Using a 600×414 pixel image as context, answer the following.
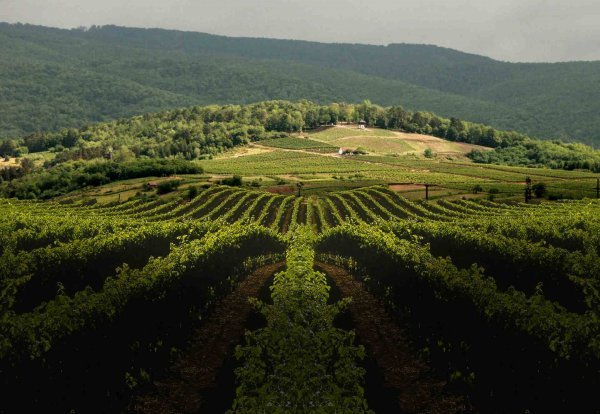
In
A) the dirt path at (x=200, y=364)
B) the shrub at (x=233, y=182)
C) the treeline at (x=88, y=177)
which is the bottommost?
the treeline at (x=88, y=177)

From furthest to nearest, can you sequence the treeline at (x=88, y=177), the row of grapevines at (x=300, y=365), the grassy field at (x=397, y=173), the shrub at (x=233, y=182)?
the treeline at (x=88, y=177), the shrub at (x=233, y=182), the grassy field at (x=397, y=173), the row of grapevines at (x=300, y=365)

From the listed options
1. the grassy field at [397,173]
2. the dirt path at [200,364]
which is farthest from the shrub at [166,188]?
the dirt path at [200,364]

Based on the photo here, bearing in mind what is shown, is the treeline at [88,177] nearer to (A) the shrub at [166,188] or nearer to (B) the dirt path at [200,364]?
(A) the shrub at [166,188]

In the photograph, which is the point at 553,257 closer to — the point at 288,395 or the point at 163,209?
the point at 288,395

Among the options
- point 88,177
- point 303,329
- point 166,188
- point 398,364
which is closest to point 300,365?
point 303,329

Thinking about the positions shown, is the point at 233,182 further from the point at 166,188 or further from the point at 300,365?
the point at 300,365
